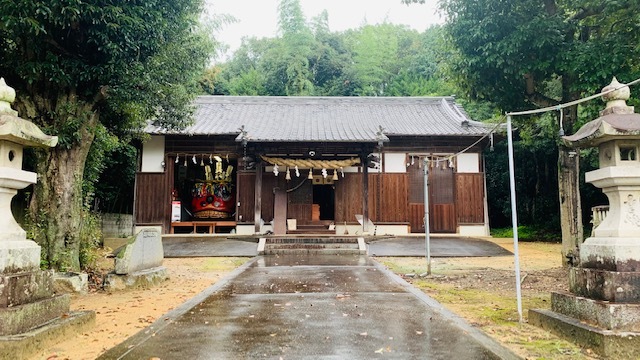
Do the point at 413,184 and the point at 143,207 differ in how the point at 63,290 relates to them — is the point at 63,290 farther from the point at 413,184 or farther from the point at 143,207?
the point at 413,184

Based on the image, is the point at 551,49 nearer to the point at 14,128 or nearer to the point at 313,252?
the point at 313,252

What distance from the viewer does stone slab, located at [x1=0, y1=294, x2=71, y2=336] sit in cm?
387

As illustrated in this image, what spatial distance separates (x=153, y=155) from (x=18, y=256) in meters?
13.4

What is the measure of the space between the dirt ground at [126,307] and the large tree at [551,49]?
724cm

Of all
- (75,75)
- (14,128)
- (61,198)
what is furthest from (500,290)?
(75,75)

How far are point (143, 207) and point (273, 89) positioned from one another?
66.3 ft

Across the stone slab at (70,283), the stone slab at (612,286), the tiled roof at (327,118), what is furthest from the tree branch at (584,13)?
the stone slab at (70,283)

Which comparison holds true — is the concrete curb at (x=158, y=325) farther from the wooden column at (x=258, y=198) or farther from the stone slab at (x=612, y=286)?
the wooden column at (x=258, y=198)

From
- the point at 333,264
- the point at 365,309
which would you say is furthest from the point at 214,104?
the point at 365,309

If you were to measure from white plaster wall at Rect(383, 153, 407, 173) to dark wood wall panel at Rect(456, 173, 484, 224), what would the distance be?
2301 millimetres

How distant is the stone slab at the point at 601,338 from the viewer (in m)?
3.88

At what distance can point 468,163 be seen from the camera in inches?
687

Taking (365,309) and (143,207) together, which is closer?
(365,309)

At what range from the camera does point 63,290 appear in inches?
268
